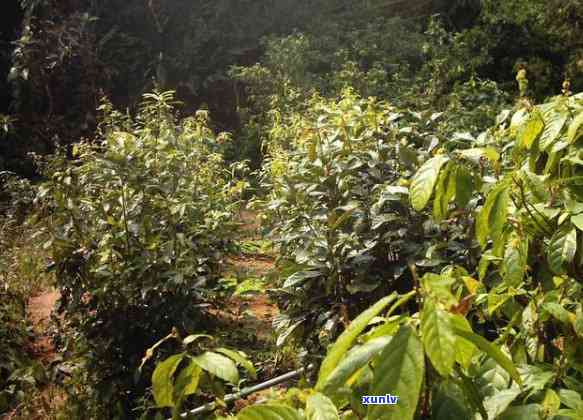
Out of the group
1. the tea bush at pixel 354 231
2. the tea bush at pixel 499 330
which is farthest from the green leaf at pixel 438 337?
the tea bush at pixel 354 231

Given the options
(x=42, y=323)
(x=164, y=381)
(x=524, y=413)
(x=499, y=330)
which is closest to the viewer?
(x=524, y=413)

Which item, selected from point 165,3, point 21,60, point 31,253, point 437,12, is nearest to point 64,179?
point 31,253

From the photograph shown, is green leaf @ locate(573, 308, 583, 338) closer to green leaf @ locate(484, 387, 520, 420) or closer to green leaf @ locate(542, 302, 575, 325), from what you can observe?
green leaf @ locate(542, 302, 575, 325)

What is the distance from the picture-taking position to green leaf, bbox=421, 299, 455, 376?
0.65 metres

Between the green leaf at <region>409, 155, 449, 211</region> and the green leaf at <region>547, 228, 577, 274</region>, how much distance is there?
253 mm

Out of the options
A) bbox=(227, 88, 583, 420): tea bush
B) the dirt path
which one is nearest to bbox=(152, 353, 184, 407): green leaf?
bbox=(227, 88, 583, 420): tea bush

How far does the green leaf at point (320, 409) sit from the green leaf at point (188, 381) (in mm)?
260

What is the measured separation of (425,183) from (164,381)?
51 centimetres

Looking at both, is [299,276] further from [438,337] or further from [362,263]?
[438,337]

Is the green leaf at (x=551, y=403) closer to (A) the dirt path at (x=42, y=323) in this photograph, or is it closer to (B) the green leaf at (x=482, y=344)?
(B) the green leaf at (x=482, y=344)

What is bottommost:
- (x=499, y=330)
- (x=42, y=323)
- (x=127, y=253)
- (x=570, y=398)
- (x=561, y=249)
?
(x=42, y=323)

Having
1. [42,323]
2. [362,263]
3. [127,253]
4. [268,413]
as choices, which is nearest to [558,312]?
[268,413]

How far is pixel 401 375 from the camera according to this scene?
65 cm

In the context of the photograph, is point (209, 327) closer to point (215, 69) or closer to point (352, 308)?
point (352, 308)
